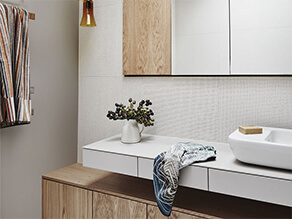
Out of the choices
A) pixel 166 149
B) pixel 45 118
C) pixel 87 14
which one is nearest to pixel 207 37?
pixel 166 149

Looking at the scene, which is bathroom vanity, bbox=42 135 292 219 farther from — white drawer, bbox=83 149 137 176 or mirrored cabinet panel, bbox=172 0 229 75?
mirrored cabinet panel, bbox=172 0 229 75

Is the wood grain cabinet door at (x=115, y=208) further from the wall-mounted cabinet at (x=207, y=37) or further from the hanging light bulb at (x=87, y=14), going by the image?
the hanging light bulb at (x=87, y=14)

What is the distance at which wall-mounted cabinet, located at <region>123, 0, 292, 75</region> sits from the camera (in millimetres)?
1347

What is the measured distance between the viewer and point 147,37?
1.67m

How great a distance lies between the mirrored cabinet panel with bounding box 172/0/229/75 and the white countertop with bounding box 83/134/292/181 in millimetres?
426

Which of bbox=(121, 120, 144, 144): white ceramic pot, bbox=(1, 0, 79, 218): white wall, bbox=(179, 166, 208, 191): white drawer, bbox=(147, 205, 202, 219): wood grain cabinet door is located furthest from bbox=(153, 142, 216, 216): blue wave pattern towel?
bbox=(1, 0, 79, 218): white wall

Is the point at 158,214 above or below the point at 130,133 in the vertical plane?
below

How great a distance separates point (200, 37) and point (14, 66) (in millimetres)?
1041

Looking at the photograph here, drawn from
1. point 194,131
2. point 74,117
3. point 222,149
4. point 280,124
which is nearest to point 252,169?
point 222,149

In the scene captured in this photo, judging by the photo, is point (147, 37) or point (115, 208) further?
point (147, 37)

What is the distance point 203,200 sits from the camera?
134 cm

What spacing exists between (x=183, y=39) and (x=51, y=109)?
996mm

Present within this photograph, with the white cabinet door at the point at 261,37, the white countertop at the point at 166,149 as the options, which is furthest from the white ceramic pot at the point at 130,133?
the white cabinet door at the point at 261,37

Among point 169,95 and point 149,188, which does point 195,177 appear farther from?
point 169,95
